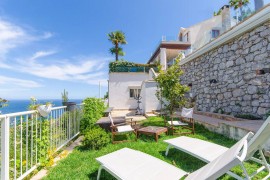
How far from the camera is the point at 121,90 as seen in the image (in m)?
15.4

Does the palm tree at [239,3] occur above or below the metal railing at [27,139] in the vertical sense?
above

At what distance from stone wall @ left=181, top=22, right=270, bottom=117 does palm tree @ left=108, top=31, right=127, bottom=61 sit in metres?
15.4

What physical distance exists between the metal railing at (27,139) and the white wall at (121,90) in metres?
10.4

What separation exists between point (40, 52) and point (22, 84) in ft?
30.4

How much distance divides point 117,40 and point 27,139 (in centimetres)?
2156

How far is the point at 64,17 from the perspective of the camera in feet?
63.1

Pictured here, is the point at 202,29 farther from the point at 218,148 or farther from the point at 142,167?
the point at 142,167

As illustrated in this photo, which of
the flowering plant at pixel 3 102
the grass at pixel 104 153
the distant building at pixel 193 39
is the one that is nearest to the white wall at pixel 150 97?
the grass at pixel 104 153

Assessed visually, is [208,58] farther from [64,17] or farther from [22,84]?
[22,84]

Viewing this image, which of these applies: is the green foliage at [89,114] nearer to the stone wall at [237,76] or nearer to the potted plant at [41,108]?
the potted plant at [41,108]

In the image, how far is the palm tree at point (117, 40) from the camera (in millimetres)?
22927

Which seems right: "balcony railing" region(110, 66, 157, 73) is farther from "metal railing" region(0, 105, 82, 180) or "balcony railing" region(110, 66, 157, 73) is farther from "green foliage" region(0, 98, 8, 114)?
"metal railing" region(0, 105, 82, 180)

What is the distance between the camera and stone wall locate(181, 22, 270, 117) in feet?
18.0

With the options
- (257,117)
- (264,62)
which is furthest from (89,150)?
(264,62)
